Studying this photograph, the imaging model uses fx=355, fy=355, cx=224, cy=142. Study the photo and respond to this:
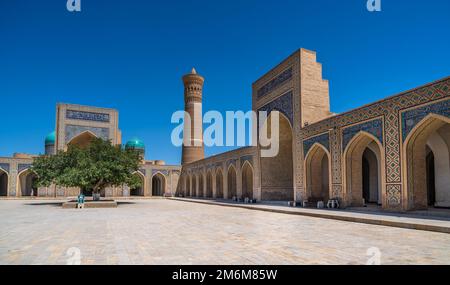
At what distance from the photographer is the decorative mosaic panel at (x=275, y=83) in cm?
1637

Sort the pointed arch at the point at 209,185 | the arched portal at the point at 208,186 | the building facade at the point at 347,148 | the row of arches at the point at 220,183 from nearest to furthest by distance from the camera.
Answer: the building facade at the point at 347,148
the row of arches at the point at 220,183
the pointed arch at the point at 209,185
the arched portal at the point at 208,186

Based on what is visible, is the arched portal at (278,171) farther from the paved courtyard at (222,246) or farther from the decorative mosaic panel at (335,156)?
the paved courtyard at (222,246)

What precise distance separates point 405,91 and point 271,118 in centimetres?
847

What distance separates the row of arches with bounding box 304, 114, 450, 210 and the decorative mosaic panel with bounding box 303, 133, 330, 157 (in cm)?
16

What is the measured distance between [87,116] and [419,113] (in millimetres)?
26655

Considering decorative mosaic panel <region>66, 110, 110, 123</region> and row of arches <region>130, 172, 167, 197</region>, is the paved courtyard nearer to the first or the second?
decorative mosaic panel <region>66, 110, 110, 123</region>

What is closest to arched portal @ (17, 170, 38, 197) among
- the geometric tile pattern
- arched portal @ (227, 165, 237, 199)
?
arched portal @ (227, 165, 237, 199)

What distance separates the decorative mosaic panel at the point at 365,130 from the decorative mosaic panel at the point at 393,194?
140 centimetres

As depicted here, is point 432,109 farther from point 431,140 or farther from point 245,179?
point 245,179

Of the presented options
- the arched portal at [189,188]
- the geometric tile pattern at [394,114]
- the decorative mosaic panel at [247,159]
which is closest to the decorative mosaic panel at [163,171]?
the arched portal at [189,188]

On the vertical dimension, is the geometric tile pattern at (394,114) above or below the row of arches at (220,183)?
above

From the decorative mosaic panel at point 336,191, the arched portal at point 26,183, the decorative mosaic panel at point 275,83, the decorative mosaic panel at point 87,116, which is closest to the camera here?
the decorative mosaic panel at point 336,191

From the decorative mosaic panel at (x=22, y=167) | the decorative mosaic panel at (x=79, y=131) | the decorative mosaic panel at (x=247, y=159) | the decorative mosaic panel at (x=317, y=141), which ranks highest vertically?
the decorative mosaic panel at (x=79, y=131)

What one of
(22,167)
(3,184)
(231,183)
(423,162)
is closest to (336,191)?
(423,162)
